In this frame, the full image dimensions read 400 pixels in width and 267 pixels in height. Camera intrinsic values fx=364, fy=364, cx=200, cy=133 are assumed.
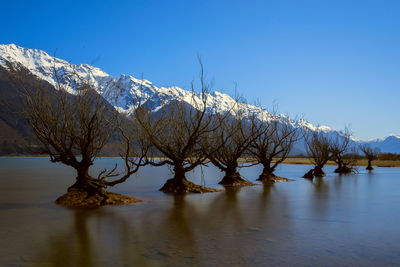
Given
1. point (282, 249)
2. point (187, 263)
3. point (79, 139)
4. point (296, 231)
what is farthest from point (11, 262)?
point (79, 139)

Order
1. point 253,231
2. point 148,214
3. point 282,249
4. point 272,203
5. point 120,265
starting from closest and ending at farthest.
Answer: point 120,265, point 282,249, point 253,231, point 148,214, point 272,203

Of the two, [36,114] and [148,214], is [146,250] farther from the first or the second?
[36,114]

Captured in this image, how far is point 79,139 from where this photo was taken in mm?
13992

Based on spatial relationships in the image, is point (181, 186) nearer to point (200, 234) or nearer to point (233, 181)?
point (233, 181)

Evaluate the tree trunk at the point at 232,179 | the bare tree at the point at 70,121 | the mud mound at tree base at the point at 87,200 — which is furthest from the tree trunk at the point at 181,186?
the bare tree at the point at 70,121

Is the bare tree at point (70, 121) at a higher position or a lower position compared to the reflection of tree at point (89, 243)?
higher

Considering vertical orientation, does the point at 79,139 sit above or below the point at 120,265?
above

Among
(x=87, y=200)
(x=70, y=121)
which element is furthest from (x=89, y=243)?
(x=70, y=121)

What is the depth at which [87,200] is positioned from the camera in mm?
13750

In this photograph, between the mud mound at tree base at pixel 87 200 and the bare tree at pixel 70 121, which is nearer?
the bare tree at pixel 70 121

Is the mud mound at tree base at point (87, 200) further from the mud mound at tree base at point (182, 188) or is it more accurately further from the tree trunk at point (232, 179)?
the tree trunk at point (232, 179)

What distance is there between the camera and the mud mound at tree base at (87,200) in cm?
1361

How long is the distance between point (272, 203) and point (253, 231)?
631 centimetres

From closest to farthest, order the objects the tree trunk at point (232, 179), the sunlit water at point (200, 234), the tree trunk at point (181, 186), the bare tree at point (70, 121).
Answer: the sunlit water at point (200, 234) < the bare tree at point (70, 121) < the tree trunk at point (181, 186) < the tree trunk at point (232, 179)
